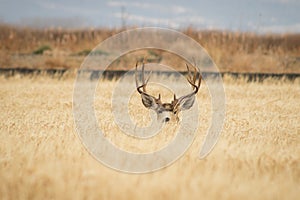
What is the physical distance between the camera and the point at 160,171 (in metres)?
4.23

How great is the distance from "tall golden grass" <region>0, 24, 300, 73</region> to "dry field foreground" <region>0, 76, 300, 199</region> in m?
10.4

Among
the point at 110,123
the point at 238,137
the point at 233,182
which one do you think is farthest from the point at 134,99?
the point at 233,182

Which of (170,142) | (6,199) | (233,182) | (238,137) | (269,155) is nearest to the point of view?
(6,199)

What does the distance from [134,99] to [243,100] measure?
8.52 ft

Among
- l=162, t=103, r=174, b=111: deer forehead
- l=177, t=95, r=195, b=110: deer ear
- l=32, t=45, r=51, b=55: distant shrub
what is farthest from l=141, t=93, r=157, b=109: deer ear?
l=32, t=45, r=51, b=55: distant shrub

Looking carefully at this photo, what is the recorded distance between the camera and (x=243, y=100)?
10.1 meters

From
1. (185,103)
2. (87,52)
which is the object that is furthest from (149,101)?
(87,52)

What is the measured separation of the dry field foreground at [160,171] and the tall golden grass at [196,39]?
34.0ft

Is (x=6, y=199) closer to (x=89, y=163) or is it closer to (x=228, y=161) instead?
(x=89, y=163)

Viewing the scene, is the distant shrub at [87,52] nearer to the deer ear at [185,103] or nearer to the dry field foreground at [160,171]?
the dry field foreground at [160,171]

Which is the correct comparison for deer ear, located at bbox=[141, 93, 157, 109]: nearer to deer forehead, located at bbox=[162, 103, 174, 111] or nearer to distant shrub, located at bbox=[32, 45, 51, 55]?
deer forehead, located at bbox=[162, 103, 174, 111]

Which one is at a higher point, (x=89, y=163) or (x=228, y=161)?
(x=228, y=161)

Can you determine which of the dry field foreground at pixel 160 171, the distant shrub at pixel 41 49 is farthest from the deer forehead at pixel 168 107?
the distant shrub at pixel 41 49

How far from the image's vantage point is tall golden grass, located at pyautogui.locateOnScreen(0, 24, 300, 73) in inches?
693
